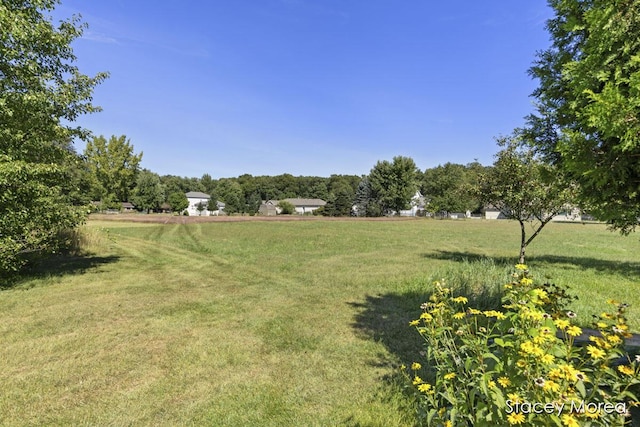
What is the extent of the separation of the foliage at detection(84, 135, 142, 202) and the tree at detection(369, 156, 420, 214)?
2058 inches

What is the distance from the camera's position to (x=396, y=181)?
71.2 m

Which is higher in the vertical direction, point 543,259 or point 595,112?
point 595,112

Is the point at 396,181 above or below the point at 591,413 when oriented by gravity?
above

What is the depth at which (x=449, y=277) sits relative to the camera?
8.68 m

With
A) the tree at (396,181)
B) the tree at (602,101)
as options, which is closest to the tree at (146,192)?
the tree at (396,181)

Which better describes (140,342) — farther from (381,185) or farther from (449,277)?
(381,185)

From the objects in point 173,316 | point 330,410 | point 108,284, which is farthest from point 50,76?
point 330,410

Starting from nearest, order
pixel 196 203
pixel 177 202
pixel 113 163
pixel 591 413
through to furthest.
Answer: pixel 591 413 < pixel 113 163 < pixel 177 202 < pixel 196 203

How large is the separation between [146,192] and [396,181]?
60386 mm

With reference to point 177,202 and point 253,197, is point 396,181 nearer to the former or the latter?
point 253,197

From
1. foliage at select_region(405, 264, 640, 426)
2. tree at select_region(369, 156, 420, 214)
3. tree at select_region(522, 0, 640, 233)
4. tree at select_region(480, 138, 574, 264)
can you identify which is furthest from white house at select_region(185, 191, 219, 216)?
foliage at select_region(405, 264, 640, 426)

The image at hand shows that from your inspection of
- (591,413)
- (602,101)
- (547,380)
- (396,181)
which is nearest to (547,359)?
(547,380)

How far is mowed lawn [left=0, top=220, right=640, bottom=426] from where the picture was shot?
391cm

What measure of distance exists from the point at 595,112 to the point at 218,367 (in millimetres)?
5763
